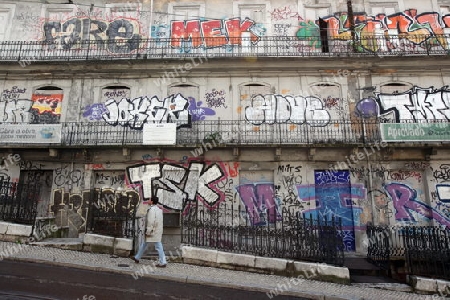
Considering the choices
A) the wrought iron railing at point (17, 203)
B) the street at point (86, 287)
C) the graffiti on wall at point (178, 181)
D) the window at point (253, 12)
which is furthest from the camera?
the window at point (253, 12)

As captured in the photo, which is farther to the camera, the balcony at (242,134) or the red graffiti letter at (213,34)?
the red graffiti letter at (213,34)

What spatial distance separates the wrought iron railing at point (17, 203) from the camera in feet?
30.6

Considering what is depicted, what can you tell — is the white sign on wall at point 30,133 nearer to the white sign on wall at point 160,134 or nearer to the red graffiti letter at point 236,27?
the white sign on wall at point 160,134

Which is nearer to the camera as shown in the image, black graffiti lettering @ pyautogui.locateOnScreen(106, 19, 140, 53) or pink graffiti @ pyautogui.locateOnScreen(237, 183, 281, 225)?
pink graffiti @ pyautogui.locateOnScreen(237, 183, 281, 225)

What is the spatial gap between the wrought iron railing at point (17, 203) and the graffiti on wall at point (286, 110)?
854 cm

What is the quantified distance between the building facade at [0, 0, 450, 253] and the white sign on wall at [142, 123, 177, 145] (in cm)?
8

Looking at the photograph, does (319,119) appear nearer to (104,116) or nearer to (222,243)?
(222,243)

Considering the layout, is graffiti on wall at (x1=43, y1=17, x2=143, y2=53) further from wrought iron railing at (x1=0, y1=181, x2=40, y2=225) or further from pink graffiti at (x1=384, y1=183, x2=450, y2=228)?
pink graffiti at (x1=384, y1=183, x2=450, y2=228)

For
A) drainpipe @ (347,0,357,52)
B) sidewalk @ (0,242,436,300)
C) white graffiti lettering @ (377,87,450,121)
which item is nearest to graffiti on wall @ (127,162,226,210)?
sidewalk @ (0,242,436,300)

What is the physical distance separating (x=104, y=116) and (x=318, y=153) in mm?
9443

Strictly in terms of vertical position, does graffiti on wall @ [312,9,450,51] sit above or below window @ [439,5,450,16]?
below

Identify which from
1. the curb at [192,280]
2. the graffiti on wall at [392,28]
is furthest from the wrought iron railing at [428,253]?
the graffiti on wall at [392,28]

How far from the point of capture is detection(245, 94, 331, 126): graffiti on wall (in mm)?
14126

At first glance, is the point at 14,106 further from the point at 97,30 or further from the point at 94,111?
the point at 97,30
